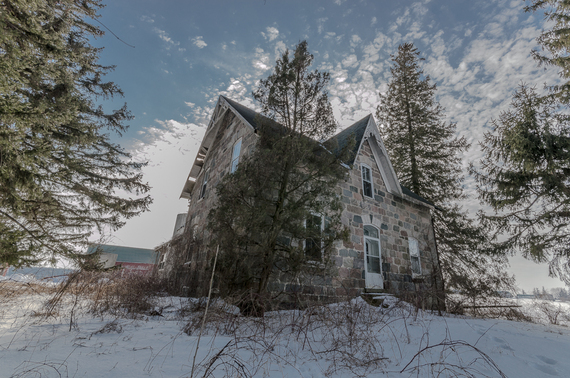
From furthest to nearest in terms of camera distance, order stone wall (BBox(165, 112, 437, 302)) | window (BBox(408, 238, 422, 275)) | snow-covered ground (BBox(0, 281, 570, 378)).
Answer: window (BBox(408, 238, 422, 275)), stone wall (BBox(165, 112, 437, 302)), snow-covered ground (BBox(0, 281, 570, 378))

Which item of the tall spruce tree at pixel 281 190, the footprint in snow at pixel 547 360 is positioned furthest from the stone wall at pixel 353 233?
the footprint in snow at pixel 547 360

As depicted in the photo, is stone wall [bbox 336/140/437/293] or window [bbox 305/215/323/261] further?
stone wall [bbox 336/140/437/293]

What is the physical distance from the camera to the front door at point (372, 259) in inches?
395

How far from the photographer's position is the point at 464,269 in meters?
14.6

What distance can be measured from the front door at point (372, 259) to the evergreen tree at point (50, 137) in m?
9.22

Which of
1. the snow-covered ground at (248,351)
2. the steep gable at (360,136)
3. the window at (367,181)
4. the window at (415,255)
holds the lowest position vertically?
the snow-covered ground at (248,351)

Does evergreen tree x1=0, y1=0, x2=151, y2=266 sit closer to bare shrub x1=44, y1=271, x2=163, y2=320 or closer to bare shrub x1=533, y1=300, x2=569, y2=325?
bare shrub x1=44, y1=271, x2=163, y2=320

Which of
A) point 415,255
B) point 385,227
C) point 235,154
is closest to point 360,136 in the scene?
point 385,227

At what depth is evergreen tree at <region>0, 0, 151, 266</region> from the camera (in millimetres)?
5332

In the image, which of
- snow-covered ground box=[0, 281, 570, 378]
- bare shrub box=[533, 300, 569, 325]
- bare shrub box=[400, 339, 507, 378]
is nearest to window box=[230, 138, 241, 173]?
snow-covered ground box=[0, 281, 570, 378]

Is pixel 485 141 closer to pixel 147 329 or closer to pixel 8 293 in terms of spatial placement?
pixel 147 329

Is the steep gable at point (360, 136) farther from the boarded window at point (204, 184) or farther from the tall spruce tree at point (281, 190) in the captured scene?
the tall spruce tree at point (281, 190)

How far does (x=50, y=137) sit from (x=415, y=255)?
1461 centimetres

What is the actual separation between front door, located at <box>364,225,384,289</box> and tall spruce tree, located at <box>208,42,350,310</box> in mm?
3802
